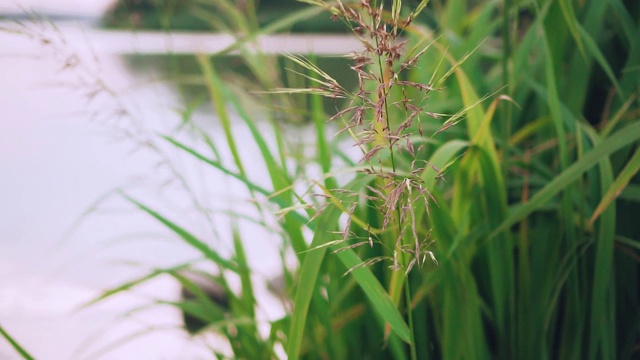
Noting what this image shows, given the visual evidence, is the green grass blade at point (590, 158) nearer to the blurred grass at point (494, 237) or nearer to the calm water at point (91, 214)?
the blurred grass at point (494, 237)

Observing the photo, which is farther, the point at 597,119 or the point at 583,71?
the point at 597,119

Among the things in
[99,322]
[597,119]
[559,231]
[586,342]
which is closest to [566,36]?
[597,119]

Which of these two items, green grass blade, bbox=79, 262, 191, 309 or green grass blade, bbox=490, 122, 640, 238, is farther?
green grass blade, bbox=79, 262, 191, 309

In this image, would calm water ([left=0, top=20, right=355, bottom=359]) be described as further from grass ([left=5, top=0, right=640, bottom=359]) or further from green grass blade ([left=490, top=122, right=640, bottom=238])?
green grass blade ([left=490, top=122, right=640, bottom=238])

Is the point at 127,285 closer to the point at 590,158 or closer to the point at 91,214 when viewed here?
the point at 590,158

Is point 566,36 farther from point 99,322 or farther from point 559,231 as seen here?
point 99,322

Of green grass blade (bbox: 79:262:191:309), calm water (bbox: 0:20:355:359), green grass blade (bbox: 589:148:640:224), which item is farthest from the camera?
calm water (bbox: 0:20:355:359)

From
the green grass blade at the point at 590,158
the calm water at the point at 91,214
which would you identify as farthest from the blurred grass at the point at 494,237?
the calm water at the point at 91,214

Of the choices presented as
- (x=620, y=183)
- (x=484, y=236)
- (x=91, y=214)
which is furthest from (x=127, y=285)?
(x=91, y=214)

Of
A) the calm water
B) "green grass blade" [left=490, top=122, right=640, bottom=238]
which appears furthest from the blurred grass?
the calm water
